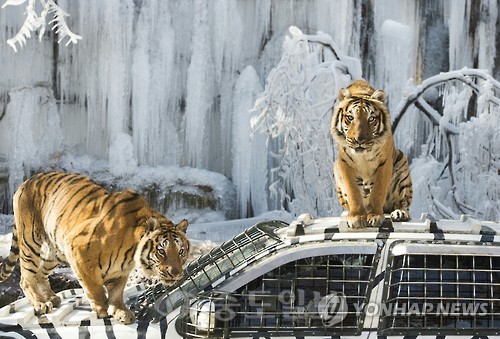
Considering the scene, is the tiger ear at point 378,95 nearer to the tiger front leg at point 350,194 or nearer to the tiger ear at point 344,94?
the tiger ear at point 344,94

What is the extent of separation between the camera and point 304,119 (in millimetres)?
11125

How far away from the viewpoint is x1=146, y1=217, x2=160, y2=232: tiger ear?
150 inches

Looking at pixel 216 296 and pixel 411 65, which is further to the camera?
pixel 411 65

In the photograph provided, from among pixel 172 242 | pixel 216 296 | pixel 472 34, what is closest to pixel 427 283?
pixel 216 296

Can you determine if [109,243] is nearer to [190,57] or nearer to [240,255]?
[240,255]

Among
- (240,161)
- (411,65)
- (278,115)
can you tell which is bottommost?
(240,161)

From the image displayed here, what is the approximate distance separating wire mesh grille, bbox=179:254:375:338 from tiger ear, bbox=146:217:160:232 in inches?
25.0

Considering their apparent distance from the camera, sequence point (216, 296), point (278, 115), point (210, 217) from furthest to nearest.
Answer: point (210, 217) → point (278, 115) → point (216, 296)

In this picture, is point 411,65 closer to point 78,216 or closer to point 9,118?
point 9,118

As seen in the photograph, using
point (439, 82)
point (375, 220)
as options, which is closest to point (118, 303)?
point (375, 220)

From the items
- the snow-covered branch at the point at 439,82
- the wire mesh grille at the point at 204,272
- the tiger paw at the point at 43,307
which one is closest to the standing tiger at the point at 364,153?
the wire mesh grille at the point at 204,272

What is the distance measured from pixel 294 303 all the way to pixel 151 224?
2.66 feet

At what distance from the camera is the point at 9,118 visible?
→ 45.1 ft

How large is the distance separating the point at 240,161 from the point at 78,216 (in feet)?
31.2
